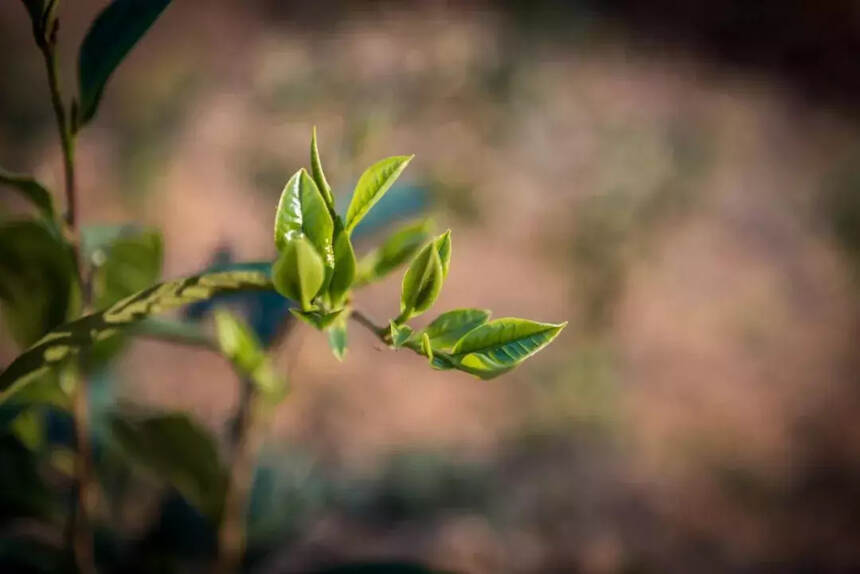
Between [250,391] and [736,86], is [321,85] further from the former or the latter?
[250,391]

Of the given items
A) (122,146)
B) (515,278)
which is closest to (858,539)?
(515,278)

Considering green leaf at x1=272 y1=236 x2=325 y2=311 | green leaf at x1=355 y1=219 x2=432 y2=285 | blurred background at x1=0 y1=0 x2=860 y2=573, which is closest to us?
green leaf at x1=272 y1=236 x2=325 y2=311

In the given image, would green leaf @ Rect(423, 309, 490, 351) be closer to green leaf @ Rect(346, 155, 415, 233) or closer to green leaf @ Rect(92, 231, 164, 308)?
green leaf @ Rect(346, 155, 415, 233)

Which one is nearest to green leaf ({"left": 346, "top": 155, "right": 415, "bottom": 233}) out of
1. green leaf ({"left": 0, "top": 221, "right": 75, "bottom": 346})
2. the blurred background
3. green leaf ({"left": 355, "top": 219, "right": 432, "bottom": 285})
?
green leaf ({"left": 355, "top": 219, "right": 432, "bottom": 285})

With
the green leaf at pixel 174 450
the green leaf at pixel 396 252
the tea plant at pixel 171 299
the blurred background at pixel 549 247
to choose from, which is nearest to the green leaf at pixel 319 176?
the tea plant at pixel 171 299

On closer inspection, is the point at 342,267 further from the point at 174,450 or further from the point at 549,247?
the point at 549,247

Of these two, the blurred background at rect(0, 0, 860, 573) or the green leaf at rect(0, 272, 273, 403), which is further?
the blurred background at rect(0, 0, 860, 573)

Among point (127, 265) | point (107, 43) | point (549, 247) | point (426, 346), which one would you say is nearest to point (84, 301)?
point (127, 265)

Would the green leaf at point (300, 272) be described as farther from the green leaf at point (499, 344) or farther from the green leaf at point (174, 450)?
the green leaf at point (174, 450)
